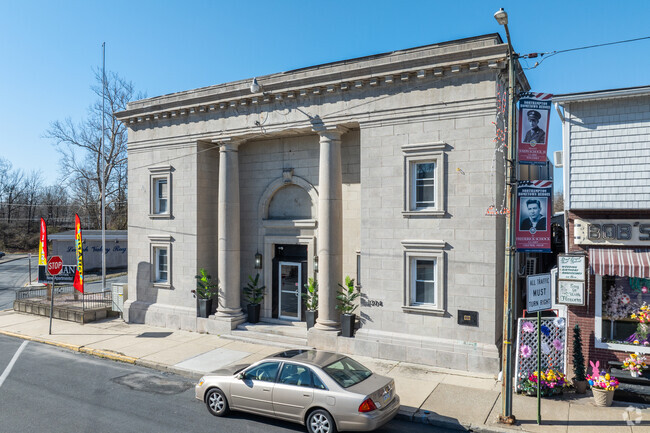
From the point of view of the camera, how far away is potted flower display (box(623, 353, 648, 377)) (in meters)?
10.4

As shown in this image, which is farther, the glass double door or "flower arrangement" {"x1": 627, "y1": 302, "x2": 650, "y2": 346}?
the glass double door

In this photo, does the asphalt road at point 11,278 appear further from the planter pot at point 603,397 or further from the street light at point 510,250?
the planter pot at point 603,397

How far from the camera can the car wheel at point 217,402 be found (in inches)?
389

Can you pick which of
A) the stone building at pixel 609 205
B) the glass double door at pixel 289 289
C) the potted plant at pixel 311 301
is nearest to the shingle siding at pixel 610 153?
the stone building at pixel 609 205

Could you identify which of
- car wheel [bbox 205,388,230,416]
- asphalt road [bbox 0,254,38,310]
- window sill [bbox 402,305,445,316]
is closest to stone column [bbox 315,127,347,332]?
window sill [bbox 402,305,445,316]

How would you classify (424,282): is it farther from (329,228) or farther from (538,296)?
(538,296)

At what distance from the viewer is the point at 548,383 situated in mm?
10625

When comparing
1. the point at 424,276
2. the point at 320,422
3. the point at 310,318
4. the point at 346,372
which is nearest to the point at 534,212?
the point at 424,276

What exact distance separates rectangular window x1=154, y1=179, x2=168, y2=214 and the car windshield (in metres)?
12.7

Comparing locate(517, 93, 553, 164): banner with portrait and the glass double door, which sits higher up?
locate(517, 93, 553, 164): banner with portrait

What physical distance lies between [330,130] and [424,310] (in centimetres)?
652

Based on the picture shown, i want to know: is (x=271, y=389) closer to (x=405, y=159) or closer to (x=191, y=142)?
(x=405, y=159)

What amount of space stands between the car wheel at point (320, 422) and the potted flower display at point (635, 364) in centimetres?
713

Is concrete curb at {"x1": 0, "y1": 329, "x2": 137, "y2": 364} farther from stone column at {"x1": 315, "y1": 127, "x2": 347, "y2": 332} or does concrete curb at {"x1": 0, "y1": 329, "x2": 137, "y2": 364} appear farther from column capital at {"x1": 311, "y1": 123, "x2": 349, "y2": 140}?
column capital at {"x1": 311, "y1": 123, "x2": 349, "y2": 140}
